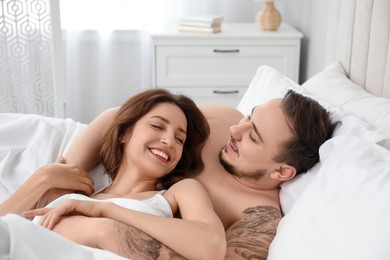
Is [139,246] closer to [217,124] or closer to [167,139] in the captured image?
[167,139]

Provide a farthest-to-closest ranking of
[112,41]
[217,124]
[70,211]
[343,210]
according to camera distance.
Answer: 1. [112,41]
2. [217,124]
3. [70,211]
4. [343,210]

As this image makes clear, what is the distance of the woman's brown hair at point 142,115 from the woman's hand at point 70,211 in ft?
0.91

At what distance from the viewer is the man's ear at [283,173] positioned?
5.82ft

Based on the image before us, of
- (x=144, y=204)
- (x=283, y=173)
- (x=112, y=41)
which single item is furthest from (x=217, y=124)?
(x=112, y=41)

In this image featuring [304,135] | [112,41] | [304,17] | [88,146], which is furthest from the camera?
[112,41]

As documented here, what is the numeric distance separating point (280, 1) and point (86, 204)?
2.92 meters

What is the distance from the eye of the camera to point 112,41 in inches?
161

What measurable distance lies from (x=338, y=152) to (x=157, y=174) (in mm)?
510

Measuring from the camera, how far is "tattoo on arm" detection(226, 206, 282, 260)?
5.26 feet

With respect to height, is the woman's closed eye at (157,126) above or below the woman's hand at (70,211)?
above

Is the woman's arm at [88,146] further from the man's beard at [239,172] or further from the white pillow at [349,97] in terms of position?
the white pillow at [349,97]

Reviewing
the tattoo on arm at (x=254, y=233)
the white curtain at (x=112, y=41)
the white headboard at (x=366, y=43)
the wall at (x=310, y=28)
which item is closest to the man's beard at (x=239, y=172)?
the tattoo on arm at (x=254, y=233)

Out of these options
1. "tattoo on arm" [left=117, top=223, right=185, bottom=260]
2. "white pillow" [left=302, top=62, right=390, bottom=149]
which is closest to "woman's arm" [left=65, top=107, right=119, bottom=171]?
"tattoo on arm" [left=117, top=223, right=185, bottom=260]

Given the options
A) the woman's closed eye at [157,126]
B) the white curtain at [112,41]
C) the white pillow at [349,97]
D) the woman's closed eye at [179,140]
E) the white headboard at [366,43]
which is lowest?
the white curtain at [112,41]
